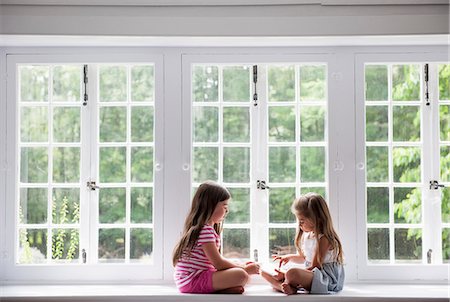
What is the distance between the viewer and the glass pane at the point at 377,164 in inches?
150

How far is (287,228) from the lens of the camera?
380cm

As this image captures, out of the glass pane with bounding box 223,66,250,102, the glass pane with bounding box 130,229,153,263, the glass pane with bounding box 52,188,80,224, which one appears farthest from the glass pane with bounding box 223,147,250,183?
the glass pane with bounding box 52,188,80,224

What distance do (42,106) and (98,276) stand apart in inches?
44.5

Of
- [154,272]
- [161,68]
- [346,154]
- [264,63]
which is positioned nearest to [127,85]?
[161,68]

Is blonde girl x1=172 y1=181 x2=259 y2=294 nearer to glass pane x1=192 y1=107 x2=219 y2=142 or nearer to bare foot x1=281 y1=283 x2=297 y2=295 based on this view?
bare foot x1=281 y1=283 x2=297 y2=295

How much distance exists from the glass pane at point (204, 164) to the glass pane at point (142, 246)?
460 millimetres

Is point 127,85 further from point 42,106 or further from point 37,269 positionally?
point 37,269

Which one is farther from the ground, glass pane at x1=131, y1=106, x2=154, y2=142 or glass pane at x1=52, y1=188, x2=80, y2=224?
glass pane at x1=131, y1=106, x2=154, y2=142

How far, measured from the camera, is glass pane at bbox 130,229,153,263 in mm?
→ 3799

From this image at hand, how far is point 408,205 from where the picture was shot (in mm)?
3812

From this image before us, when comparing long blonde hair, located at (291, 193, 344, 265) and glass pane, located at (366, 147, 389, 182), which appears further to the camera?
glass pane, located at (366, 147, 389, 182)

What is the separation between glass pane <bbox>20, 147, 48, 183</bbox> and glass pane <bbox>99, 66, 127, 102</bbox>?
1.71 feet

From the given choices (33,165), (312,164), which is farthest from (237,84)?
(33,165)

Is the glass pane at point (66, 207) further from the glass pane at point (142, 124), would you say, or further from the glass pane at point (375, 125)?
the glass pane at point (375, 125)
